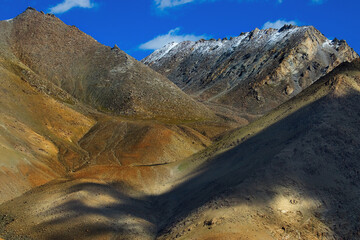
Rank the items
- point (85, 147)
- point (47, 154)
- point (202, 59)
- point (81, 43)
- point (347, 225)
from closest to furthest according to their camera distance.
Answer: point (347, 225)
point (47, 154)
point (85, 147)
point (81, 43)
point (202, 59)

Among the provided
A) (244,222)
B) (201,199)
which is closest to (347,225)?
(244,222)

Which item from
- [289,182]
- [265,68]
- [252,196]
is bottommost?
[252,196]

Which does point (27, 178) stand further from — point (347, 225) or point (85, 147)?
point (347, 225)

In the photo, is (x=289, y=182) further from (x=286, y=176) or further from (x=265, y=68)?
(x=265, y=68)

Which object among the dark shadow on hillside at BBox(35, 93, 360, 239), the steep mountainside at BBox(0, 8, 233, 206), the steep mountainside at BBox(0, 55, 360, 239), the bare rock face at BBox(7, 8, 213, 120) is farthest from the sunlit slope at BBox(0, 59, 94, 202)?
the bare rock face at BBox(7, 8, 213, 120)

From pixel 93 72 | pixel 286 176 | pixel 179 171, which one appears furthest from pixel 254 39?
pixel 286 176

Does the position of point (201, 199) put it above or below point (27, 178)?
below

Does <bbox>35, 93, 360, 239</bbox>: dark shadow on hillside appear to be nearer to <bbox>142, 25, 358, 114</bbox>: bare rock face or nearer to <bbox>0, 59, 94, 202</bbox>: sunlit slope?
<bbox>0, 59, 94, 202</bbox>: sunlit slope
